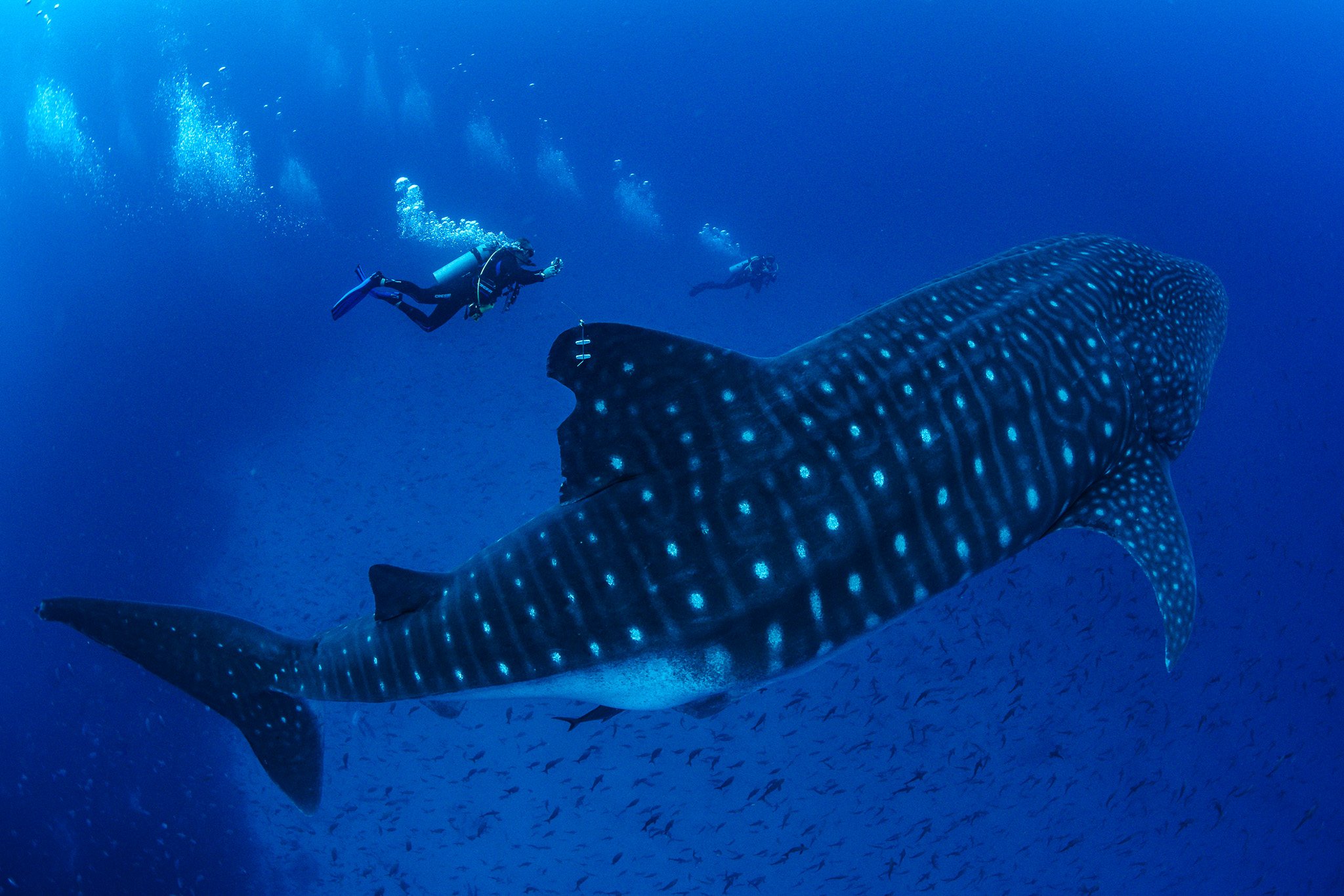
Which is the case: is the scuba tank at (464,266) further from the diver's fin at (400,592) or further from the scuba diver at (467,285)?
the diver's fin at (400,592)

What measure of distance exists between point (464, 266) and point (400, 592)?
6779 millimetres

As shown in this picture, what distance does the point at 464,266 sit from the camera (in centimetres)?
877

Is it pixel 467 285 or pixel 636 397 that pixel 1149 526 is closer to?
pixel 636 397

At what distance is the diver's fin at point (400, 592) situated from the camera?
301 cm

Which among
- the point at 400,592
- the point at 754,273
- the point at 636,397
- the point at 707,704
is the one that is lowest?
the point at 707,704

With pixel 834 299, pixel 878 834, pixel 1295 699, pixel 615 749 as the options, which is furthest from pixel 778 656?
pixel 834 299

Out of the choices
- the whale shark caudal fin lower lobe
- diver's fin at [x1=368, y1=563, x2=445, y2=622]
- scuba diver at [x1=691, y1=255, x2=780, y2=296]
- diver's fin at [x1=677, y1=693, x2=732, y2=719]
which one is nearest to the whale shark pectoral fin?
diver's fin at [x1=677, y1=693, x2=732, y2=719]

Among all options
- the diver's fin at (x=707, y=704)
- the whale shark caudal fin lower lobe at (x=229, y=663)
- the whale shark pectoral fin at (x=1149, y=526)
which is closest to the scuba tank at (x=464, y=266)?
the whale shark caudal fin lower lobe at (x=229, y=663)

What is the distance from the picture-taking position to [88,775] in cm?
1523

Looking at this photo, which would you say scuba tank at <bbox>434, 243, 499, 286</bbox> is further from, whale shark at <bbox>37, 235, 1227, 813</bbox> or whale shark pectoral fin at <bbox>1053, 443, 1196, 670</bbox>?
whale shark pectoral fin at <bbox>1053, 443, 1196, 670</bbox>

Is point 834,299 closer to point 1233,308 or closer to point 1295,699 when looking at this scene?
point 1295,699

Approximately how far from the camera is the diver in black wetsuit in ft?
28.5

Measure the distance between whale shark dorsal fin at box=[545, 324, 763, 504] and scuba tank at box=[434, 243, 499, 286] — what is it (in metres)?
6.64

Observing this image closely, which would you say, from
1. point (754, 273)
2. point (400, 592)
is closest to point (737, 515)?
point (400, 592)
